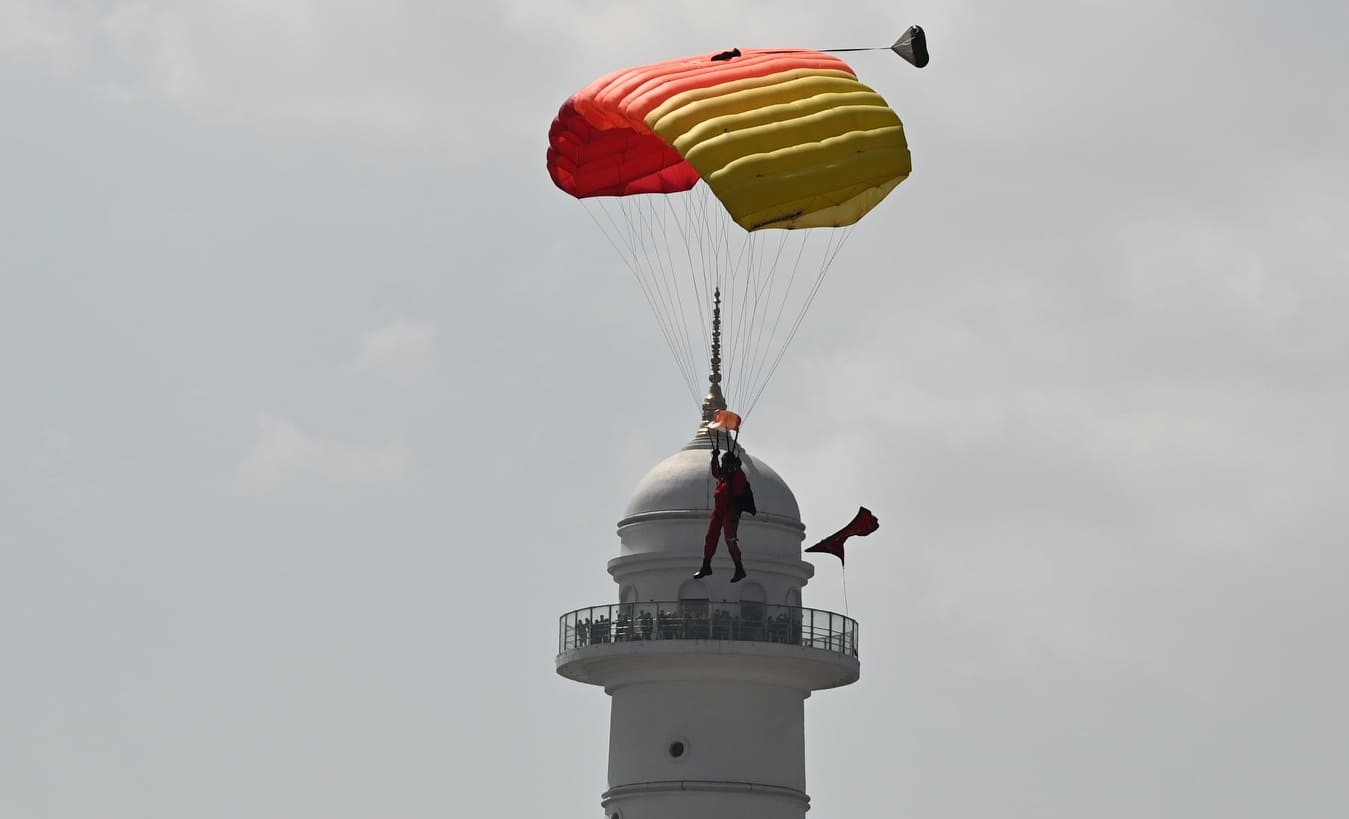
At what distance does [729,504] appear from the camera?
96.9 metres

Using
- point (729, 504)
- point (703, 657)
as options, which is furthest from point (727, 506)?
point (703, 657)

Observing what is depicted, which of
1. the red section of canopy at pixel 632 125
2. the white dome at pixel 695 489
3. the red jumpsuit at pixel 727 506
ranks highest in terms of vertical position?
the red section of canopy at pixel 632 125

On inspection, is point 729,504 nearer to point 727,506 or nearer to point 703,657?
point 727,506

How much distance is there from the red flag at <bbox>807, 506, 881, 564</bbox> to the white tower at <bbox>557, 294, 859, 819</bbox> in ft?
10.3

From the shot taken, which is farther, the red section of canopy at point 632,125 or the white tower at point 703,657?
the white tower at point 703,657

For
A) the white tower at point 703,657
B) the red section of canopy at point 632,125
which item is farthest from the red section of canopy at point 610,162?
the white tower at point 703,657

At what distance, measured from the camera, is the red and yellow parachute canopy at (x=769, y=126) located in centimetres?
9400

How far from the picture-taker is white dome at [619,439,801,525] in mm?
103875

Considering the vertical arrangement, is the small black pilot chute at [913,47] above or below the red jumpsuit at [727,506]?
above

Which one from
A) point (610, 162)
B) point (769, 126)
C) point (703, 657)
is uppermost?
point (610, 162)

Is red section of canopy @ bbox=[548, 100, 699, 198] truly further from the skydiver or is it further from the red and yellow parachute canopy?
the skydiver

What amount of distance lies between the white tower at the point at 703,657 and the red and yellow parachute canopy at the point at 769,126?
8251 mm

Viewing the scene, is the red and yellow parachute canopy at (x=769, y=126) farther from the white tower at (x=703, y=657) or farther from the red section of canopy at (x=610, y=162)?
the white tower at (x=703, y=657)

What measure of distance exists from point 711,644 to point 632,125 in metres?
11.1
